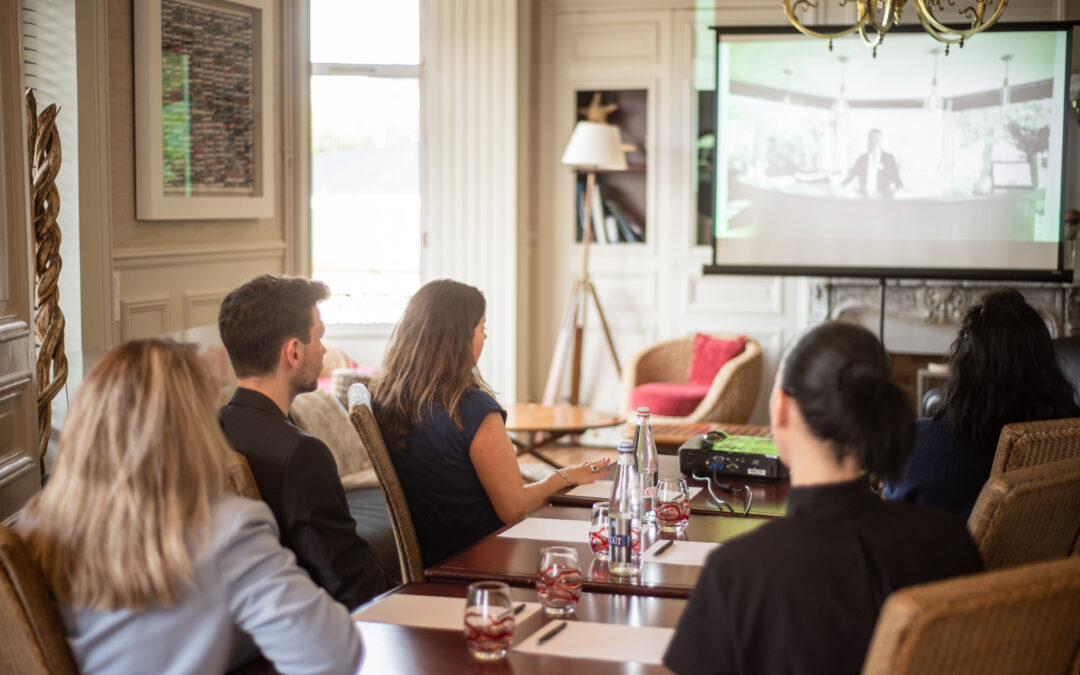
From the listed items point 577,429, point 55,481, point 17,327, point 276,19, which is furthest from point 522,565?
point 276,19

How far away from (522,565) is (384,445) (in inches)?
22.1

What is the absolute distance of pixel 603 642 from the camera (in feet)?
5.33

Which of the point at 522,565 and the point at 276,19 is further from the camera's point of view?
the point at 276,19

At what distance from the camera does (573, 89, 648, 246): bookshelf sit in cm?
698

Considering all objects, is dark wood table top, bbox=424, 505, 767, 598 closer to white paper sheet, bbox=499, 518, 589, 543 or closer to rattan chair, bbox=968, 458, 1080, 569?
white paper sheet, bbox=499, 518, 589, 543

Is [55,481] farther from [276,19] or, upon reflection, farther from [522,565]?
[276,19]

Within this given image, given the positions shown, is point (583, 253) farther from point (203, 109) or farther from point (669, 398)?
point (203, 109)

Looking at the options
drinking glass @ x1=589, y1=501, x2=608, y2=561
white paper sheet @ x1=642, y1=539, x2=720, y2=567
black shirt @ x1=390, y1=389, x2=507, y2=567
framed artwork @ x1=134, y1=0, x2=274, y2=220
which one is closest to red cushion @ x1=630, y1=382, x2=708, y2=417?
framed artwork @ x1=134, y1=0, x2=274, y2=220

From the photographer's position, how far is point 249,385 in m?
2.13

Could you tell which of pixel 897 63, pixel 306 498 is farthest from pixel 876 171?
pixel 306 498

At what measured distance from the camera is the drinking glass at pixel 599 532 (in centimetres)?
207

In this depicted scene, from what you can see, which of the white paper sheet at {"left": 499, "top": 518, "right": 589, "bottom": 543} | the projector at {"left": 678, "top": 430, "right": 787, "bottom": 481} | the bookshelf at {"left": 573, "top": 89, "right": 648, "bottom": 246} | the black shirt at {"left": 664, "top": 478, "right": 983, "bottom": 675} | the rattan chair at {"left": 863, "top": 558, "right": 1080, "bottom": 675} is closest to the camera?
the rattan chair at {"left": 863, "top": 558, "right": 1080, "bottom": 675}

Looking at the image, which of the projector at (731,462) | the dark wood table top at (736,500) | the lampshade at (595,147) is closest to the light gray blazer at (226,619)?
the dark wood table top at (736,500)

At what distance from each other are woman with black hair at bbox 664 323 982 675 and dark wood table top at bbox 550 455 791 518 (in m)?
1.05
